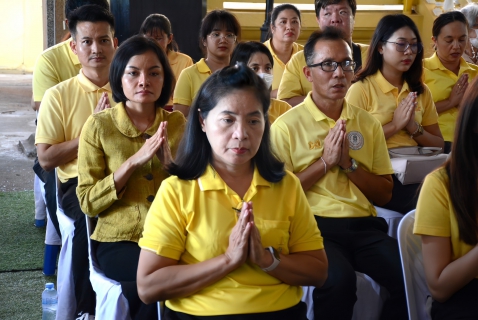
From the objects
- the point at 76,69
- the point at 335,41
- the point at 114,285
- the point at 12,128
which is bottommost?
the point at 12,128

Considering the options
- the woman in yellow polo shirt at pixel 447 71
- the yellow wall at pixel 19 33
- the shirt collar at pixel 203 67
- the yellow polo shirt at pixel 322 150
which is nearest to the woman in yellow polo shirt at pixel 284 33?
the shirt collar at pixel 203 67

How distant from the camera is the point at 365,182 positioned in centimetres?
266

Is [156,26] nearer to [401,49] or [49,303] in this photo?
[401,49]

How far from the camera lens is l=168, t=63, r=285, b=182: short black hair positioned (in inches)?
75.9

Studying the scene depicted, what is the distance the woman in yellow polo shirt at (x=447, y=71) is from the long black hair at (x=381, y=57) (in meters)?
0.57

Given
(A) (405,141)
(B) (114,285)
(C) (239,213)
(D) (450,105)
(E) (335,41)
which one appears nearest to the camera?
(C) (239,213)

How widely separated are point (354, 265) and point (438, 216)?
0.69m

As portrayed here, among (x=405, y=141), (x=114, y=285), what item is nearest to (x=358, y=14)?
(x=405, y=141)

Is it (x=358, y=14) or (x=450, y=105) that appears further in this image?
(x=358, y=14)

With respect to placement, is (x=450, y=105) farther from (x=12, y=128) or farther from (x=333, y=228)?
(x=12, y=128)

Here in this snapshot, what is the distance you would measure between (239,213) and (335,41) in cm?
119

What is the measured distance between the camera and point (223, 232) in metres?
1.87

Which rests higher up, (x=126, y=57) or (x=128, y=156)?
(x=126, y=57)

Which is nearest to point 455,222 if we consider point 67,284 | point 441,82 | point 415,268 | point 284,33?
point 415,268
